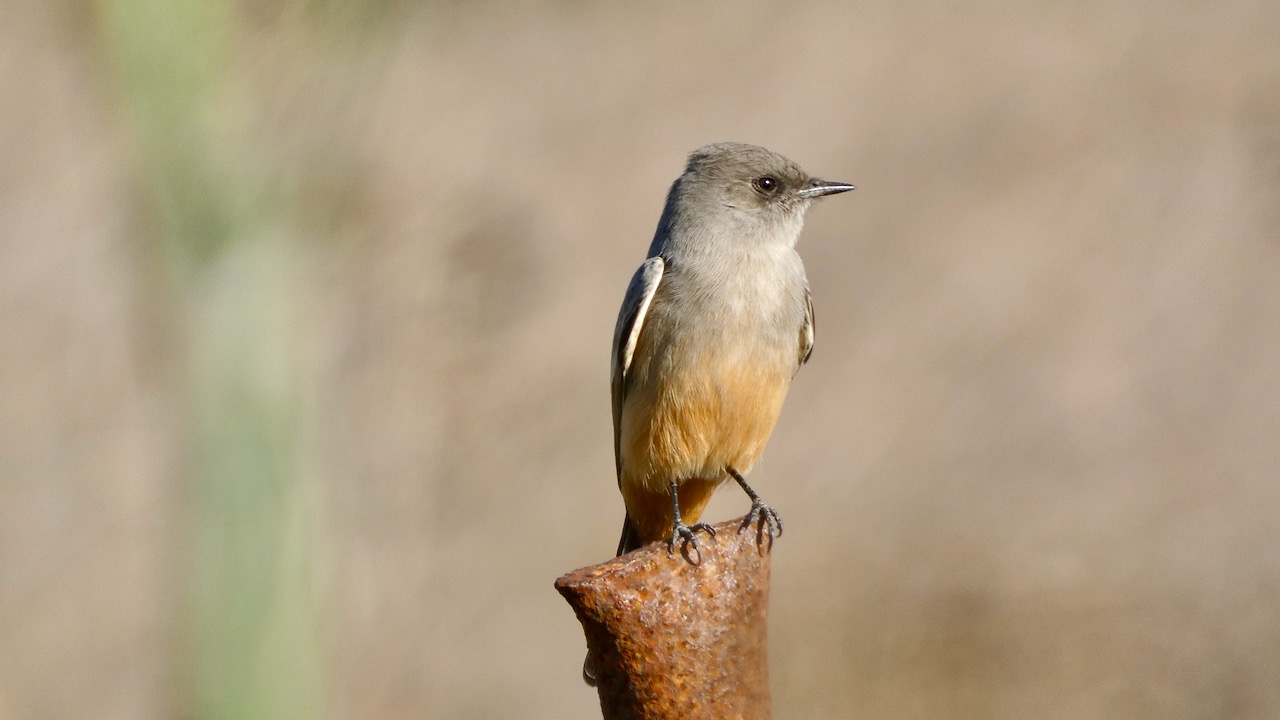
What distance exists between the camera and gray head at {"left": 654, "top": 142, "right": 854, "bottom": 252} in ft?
16.0

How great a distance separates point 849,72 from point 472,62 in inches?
117

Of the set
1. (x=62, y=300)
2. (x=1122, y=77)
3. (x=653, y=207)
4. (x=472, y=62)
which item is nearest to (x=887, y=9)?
(x=1122, y=77)

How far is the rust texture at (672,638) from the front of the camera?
2047 mm

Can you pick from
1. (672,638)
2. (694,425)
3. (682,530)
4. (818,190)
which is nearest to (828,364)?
(818,190)

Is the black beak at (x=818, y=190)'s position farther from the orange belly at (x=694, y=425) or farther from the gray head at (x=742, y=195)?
the orange belly at (x=694, y=425)

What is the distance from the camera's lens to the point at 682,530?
369cm

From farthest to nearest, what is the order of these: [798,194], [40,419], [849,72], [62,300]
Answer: [849,72] < [62,300] < [40,419] < [798,194]

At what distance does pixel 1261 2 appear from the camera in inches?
375

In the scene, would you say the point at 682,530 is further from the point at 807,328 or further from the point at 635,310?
the point at 807,328

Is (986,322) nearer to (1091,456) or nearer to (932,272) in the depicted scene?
(932,272)

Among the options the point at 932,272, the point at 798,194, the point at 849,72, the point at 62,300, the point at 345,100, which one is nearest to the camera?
the point at 345,100

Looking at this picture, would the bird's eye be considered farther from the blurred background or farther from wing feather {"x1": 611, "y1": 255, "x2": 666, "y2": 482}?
the blurred background

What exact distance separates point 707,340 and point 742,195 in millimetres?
789

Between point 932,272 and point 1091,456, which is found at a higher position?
point 932,272
